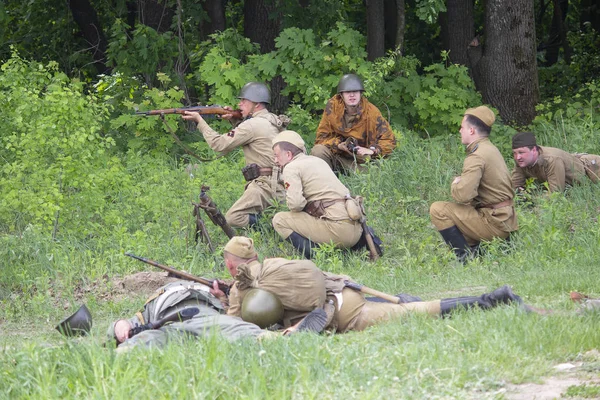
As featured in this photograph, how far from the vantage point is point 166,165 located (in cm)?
1443

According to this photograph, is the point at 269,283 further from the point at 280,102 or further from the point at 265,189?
the point at 280,102

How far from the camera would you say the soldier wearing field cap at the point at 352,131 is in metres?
12.8

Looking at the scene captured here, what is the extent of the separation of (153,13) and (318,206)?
7868 millimetres

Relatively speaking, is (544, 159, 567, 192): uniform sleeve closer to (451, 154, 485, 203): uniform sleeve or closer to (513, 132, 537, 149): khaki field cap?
(513, 132, 537, 149): khaki field cap

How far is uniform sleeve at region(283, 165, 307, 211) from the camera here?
1007 centimetres

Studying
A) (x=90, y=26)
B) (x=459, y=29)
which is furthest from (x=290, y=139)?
(x=90, y=26)

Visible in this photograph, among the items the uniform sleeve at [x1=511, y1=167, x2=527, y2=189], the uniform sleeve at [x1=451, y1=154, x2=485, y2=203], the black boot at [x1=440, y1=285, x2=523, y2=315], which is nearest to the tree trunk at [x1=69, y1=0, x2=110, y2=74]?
the uniform sleeve at [x1=511, y1=167, x2=527, y2=189]

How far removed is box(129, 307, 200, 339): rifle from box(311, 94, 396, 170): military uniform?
5.96 metres

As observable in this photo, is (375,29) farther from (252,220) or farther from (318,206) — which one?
(318,206)

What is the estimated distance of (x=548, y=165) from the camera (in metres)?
11.8

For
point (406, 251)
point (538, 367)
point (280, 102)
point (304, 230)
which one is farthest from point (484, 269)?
point (280, 102)

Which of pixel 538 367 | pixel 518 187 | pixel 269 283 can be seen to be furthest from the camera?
pixel 518 187

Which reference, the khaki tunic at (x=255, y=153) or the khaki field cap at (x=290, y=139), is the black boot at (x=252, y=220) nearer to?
the khaki tunic at (x=255, y=153)

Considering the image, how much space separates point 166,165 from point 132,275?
4.77m
